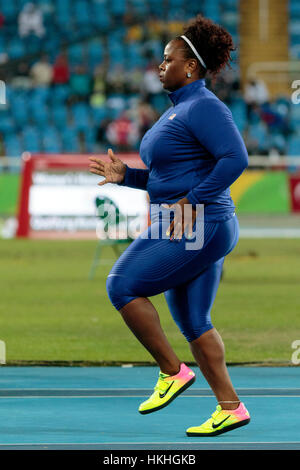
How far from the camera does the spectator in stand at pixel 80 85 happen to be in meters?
34.1

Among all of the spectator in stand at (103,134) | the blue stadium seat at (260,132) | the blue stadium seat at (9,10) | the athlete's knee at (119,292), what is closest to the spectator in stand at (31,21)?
the blue stadium seat at (9,10)

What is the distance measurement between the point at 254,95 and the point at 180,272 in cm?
2759

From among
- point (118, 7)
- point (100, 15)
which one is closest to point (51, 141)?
point (100, 15)

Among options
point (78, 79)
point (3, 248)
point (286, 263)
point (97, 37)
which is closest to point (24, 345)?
point (286, 263)

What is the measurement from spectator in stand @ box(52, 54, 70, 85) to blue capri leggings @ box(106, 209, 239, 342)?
2868cm

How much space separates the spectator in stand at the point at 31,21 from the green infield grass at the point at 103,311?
15627mm

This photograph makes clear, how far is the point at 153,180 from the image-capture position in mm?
6461

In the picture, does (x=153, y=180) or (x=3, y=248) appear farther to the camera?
(x=3, y=248)

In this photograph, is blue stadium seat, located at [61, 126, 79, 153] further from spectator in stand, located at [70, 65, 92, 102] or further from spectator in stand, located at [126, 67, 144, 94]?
spectator in stand, located at [126, 67, 144, 94]

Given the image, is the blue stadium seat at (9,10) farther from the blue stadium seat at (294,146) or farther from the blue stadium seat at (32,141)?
the blue stadium seat at (294,146)

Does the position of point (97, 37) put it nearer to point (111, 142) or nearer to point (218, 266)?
point (111, 142)

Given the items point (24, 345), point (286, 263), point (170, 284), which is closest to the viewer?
point (170, 284)

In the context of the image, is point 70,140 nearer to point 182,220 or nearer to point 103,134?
point 103,134
